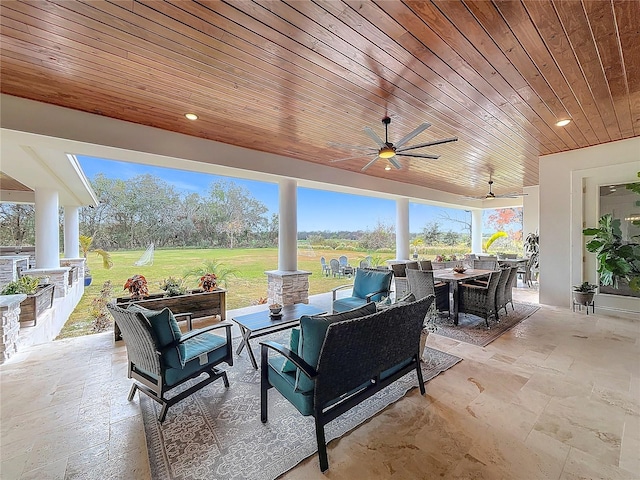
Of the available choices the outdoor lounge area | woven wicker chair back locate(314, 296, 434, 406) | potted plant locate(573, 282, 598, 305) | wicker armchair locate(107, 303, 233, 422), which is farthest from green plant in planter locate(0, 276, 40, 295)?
potted plant locate(573, 282, 598, 305)

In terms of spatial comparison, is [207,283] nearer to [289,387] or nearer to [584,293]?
[289,387]

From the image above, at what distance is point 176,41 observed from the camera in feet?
7.11

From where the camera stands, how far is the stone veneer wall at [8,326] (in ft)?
10.1

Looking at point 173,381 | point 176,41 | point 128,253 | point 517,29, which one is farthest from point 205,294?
point 517,29

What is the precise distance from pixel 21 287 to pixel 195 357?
3.57m

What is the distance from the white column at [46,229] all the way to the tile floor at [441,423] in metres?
2.99

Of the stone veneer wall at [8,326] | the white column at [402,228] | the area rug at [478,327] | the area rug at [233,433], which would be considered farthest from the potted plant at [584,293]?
the stone veneer wall at [8,326]

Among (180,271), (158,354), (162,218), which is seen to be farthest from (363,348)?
(162,218)

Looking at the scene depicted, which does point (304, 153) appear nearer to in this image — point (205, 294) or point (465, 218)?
point (205, 294)

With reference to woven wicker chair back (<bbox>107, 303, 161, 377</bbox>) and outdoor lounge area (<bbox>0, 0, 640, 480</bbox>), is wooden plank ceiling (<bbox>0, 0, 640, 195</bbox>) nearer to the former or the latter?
outdoor lounge area (<bbox>0, 0, 640, 480</bbox>)

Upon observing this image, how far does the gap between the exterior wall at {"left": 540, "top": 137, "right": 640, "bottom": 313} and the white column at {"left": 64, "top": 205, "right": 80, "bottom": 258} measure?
440 inches

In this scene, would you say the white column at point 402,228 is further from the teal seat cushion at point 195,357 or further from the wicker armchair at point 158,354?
the wicker armchair at point 158,354

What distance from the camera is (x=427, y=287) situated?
176 inches

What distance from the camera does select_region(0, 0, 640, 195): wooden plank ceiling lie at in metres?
1.92
